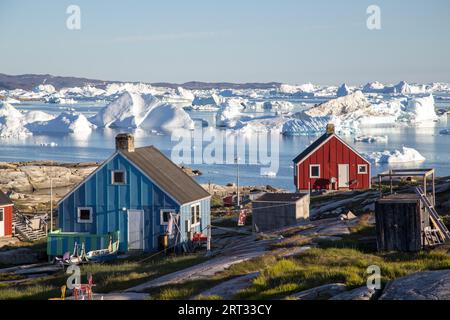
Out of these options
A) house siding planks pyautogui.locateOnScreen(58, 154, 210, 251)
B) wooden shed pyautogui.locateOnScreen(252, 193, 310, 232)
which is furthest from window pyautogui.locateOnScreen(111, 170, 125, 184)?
wooden shed pyautogui.locateOnScreen(252, 193, 310, 232)

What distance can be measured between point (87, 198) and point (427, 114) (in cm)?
13900

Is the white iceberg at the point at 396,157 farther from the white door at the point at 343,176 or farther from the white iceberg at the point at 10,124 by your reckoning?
the white iceberg at the point at 10,124

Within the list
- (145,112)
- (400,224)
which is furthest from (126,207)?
(145,112)

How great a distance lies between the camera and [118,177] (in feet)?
83.6

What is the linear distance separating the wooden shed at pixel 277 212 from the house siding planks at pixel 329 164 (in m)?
12.5

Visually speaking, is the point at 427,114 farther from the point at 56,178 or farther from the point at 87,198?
the point at 87,198

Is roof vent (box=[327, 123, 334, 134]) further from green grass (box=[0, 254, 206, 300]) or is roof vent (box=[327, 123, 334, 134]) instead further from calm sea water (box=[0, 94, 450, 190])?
calm sea water (box=[0, 94, 450, 190])

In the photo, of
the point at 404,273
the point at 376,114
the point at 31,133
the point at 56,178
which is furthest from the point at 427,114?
the point at 404,273

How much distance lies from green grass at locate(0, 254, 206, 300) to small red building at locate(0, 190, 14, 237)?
10718 mm

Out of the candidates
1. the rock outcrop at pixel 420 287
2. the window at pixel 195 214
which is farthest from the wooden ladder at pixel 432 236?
the window at pixel 195 214

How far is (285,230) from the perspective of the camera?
24000 mm
